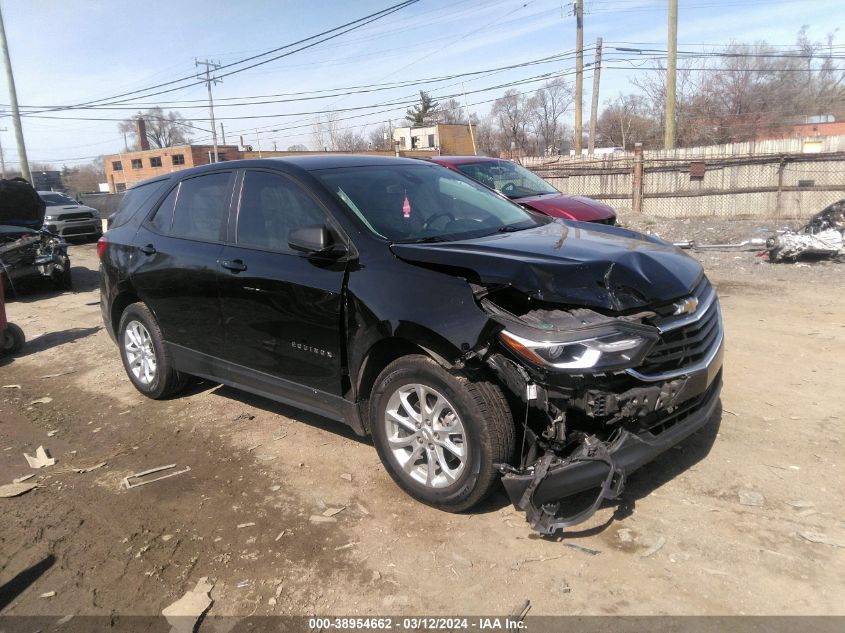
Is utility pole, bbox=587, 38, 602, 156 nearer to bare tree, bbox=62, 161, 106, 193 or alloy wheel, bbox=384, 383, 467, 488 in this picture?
alloy wheel, bbox=384, 383, 467, 488

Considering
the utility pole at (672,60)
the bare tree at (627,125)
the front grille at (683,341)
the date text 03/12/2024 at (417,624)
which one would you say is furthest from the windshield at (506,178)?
the bare tree at (627,125)

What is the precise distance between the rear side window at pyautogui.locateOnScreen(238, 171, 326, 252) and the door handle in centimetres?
13

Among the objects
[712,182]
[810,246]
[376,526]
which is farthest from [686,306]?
[712,182]

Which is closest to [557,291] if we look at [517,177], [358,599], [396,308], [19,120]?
[396,308]

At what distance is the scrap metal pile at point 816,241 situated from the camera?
31.1ft

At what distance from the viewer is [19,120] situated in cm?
2373

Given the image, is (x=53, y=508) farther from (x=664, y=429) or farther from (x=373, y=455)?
(x=664, y=429)

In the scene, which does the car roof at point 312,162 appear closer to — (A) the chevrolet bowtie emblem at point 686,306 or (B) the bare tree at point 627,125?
(A) the chevrolet bowtie emblem at point 686,306

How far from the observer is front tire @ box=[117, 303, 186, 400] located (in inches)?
198

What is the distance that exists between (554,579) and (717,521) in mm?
956

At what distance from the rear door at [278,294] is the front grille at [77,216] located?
53.1 feet

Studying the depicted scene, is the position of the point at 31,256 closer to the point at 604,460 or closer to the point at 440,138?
the point at 604,460

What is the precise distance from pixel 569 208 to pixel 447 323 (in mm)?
6019

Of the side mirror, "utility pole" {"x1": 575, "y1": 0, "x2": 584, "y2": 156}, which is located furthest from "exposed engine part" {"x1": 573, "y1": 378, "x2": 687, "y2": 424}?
"utility pole" {"x1": 575, "y1": 0, "x2": 584, "y2": 156}
